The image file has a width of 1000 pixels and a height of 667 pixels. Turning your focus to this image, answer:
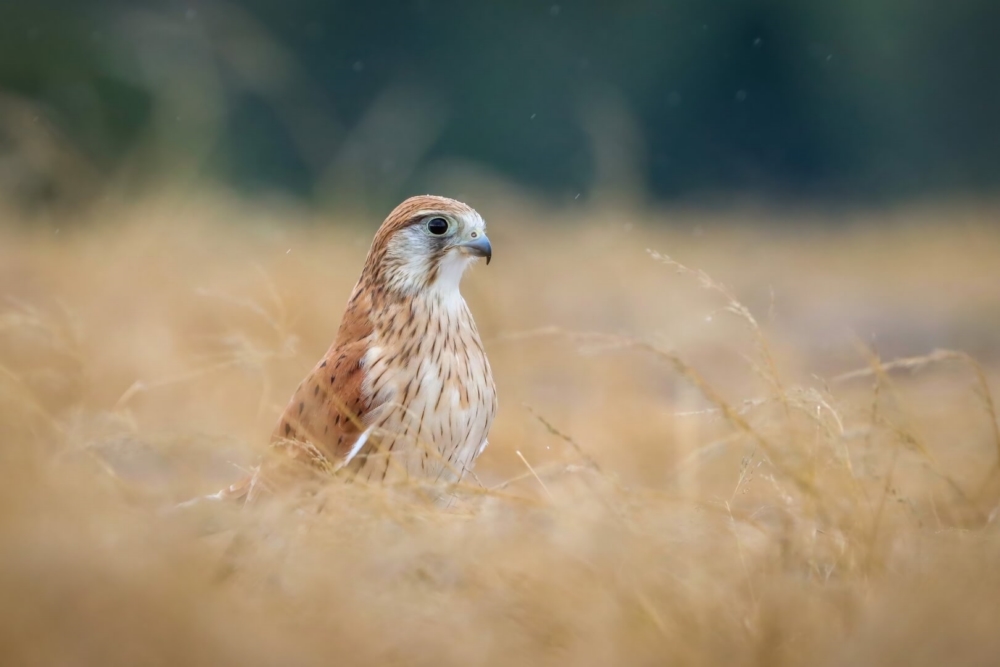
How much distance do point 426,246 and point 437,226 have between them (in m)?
0.06

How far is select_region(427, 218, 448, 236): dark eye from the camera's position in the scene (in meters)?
2.44

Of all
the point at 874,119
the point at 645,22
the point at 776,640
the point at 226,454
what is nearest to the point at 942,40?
the point at 874,119

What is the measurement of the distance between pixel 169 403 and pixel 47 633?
270 centimetres

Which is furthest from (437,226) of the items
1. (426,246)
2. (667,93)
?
(667,93)

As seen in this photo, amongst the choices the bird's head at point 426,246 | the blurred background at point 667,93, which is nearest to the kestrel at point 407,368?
the bird's head at point 426,246

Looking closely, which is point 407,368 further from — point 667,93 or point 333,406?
point 667,93

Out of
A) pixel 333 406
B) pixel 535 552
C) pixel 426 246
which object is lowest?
pixel 333 406

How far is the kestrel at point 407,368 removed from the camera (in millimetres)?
2127

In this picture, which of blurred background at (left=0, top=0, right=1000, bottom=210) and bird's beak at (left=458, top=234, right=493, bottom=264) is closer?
bird's beak at (left=458, top=234, right=493, bottom=264)

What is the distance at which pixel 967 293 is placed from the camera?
734 centimetres

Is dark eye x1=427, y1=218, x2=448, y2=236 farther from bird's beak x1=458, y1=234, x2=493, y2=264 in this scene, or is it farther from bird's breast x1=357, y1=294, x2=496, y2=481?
bird's breast x1=357, y1=294, x2=496, y2=481

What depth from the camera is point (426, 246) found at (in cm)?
242

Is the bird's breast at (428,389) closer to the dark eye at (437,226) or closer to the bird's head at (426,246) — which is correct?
the bird's head at (426,246)

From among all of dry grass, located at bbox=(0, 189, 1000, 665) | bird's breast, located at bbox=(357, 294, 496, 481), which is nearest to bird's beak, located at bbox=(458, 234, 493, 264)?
bird's breast, located at bbox=(357, 294, 496, 481)
